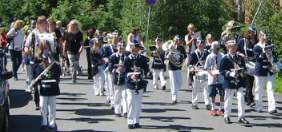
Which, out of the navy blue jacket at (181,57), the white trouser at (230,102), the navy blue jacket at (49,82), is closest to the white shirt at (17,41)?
the navy blue jacket at (181,57)

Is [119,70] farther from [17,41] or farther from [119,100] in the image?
[17,41]

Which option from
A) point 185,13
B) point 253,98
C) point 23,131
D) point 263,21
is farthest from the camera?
point 185,13

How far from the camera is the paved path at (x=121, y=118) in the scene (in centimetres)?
1432

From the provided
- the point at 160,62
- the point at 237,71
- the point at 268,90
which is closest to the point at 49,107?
the point at 237,71

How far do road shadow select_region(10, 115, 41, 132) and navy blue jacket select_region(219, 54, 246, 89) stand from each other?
4241 mm

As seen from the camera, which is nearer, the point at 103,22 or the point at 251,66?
the point at 251,66

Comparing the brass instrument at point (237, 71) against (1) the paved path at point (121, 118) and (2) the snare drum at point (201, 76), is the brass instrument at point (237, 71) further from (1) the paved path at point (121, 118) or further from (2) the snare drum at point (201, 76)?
(2) the snare drum at point (201, 76)

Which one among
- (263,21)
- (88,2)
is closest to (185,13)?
(263,21)

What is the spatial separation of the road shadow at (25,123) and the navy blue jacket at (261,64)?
5489 millimetres

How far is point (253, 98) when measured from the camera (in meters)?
17.9

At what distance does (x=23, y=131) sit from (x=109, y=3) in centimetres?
2718

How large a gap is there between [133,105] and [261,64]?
3875 millimetres

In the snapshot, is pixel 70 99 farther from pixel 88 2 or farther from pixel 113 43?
pixel 88 2

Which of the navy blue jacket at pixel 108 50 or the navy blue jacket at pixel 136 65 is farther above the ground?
the navy blue jacket at pixel 108 50
